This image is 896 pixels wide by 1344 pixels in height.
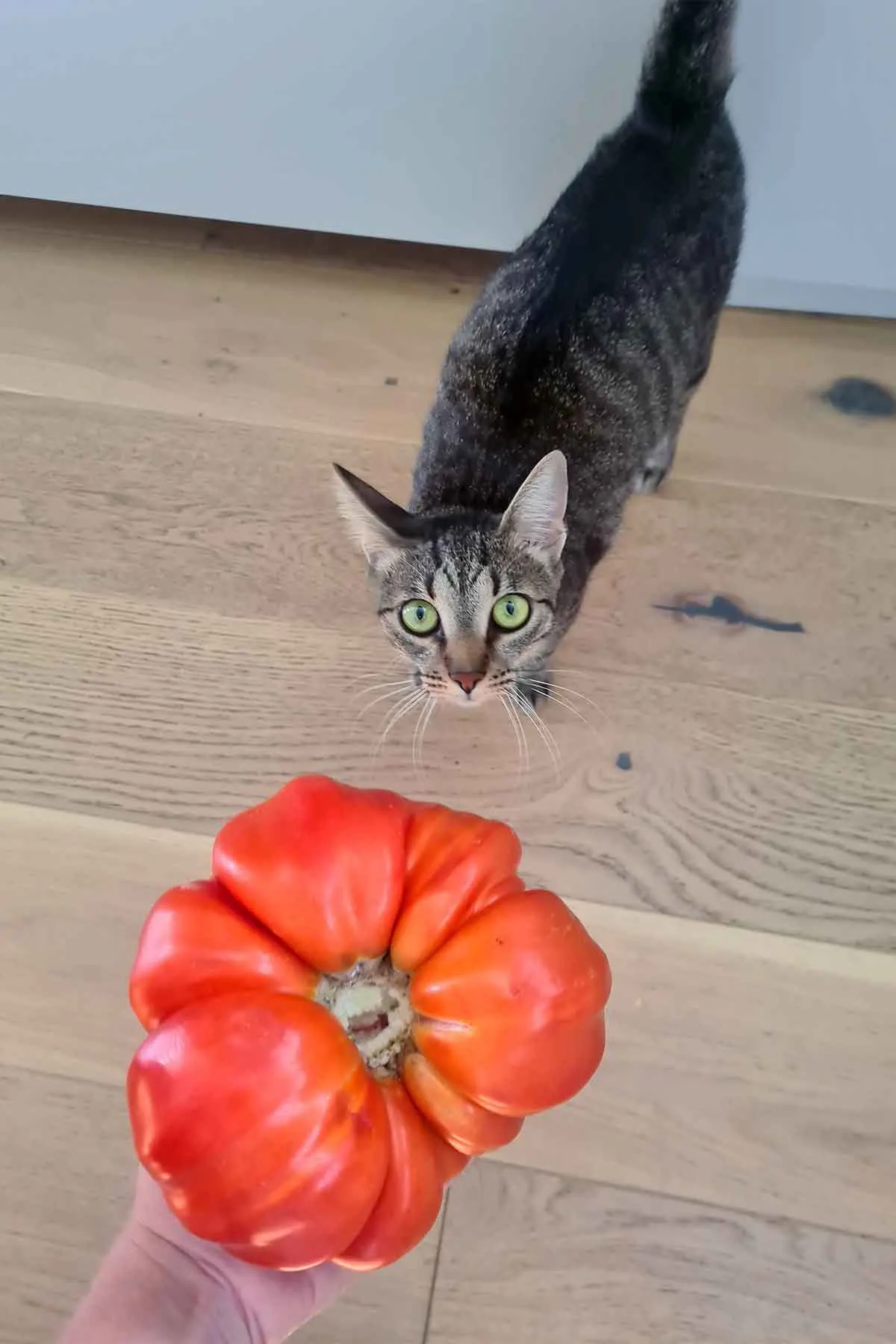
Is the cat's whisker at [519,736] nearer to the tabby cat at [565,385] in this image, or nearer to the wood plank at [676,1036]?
the tabby cat at [565,385]

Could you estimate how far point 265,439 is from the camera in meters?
1.47

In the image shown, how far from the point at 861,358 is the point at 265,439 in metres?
0.97

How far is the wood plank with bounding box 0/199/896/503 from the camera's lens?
1479 millimetres

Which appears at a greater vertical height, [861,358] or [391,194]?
[391,194]

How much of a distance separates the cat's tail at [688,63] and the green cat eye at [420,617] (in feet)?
2.25

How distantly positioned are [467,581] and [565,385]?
29 centimetres

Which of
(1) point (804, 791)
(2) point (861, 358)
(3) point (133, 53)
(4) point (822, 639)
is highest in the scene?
(3) point (133, 53)

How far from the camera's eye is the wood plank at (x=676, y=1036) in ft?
3.38

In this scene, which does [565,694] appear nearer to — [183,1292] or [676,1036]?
[676,1036]

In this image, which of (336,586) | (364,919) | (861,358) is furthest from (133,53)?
(364,919)

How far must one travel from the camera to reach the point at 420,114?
4.54 ft

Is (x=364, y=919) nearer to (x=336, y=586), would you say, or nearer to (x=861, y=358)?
(x=336, y=586)

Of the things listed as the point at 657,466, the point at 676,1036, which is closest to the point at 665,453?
the point at 657,466

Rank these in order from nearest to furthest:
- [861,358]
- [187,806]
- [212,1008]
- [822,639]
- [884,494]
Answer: [212,1008], [187,806], [822,639], [884,494], [861,358]
